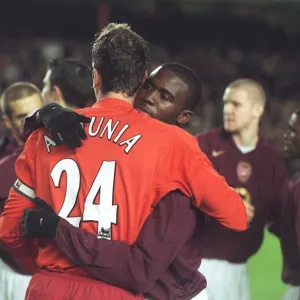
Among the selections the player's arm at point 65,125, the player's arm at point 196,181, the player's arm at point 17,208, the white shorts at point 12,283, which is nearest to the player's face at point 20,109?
the white shorts at point 12,283

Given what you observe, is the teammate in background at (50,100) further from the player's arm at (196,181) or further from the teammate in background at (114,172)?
the player's arm at (196,181)

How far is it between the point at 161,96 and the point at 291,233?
2074 millimetres

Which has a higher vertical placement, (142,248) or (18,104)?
(18,104)

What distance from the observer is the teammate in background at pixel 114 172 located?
304 centimetres

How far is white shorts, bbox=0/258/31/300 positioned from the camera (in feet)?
16.2

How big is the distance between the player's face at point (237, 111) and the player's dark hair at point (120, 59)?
2951 millimetres

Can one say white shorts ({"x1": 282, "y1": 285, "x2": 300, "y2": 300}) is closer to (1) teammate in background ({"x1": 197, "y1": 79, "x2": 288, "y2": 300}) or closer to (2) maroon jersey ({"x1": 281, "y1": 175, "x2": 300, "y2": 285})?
(2) maroon jersey ({"x1": 281, "y1": 175, "x2": 300, "y2": 285})

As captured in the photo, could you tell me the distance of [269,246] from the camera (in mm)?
10664

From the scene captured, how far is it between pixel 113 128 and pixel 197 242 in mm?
808

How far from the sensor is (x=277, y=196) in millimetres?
5789

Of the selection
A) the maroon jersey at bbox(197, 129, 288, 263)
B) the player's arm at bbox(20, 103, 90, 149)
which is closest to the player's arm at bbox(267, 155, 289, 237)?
the maroon jersey at bbox(197, 129, 288, 263)

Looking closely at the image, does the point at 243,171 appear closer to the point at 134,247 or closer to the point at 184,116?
the point at 184,116

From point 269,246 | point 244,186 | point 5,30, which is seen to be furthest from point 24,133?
point 5,30

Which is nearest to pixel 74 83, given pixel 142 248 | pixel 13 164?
pixel 13 164
